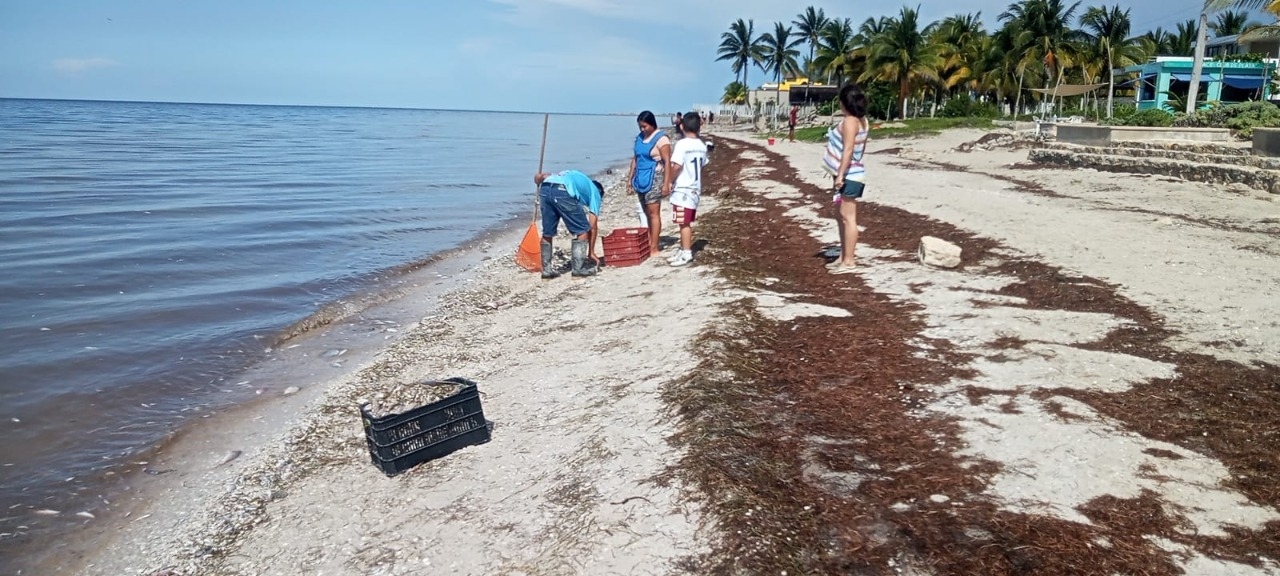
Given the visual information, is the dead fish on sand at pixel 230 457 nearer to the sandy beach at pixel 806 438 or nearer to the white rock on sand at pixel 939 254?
the sandy beach at pixel 806 438

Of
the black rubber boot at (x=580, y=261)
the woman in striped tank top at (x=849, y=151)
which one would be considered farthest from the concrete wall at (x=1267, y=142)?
the black rubber boot at (x=580, y=261)

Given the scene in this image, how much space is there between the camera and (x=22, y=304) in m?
9.27

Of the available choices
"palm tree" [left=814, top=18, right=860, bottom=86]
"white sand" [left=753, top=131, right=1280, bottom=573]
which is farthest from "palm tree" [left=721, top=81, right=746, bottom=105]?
"white sand" [left=753, top=131, right=1280, bottom=573]

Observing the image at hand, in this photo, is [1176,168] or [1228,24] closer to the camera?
[1176,168]

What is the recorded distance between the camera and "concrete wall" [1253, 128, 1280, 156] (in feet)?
44.7

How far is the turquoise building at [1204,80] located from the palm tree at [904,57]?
10750mm

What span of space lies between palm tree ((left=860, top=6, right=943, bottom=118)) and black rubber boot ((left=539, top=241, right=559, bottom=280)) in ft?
149

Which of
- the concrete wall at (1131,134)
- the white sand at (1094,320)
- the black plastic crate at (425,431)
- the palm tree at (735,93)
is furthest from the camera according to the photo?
the palm tree at (735,93)

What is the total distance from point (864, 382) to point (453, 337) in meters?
4.31

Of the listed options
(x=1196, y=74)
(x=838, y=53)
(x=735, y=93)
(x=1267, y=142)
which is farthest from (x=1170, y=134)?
(x=735, y=93)

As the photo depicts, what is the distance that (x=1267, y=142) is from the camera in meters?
13.9

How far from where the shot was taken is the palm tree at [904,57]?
50075 millimetres

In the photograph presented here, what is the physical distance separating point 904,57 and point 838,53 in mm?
17336

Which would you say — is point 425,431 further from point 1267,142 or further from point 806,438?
point 1267,142
